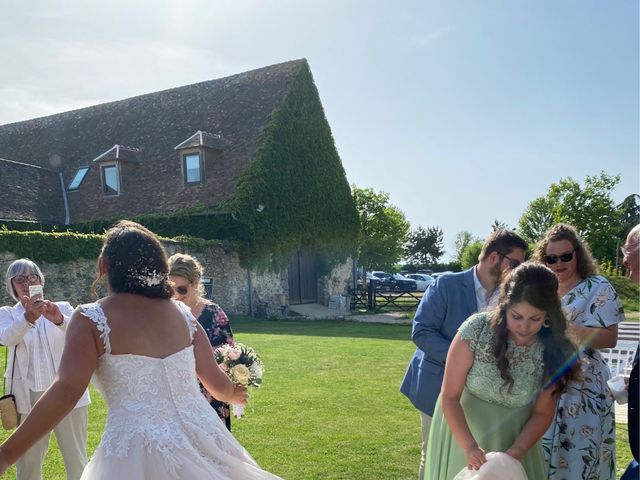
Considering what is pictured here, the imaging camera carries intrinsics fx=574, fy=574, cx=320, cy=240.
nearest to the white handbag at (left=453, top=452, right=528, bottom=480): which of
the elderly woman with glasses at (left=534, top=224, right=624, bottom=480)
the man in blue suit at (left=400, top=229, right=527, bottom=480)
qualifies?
the elderly woman with glasses at (left=534, top=224, right=624, bottom=480)

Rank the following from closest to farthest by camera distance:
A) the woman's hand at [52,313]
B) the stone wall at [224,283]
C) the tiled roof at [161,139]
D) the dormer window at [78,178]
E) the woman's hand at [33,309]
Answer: the woman's hand at [33,309], the woman's hand at [52,313], the stone wall at [224,283], the tiled roof at [161,139], the dormer window at [78,178]

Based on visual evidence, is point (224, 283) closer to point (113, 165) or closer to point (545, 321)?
point (113, 165)

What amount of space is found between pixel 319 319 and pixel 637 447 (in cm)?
2046

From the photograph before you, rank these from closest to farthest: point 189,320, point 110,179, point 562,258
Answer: point 189,320, point 562,258, point 110,179

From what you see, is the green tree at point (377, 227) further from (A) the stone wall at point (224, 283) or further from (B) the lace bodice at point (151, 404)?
(B) the lace bodice at point (151, 404)

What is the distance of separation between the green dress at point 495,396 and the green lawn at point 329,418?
2524 millimetres

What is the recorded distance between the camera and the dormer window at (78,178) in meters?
26.4

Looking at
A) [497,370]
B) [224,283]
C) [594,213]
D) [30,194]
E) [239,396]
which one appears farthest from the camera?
[594,213]

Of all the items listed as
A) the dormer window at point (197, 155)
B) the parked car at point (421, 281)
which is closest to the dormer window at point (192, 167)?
the dormer window at point (197, 155)

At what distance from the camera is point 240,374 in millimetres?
3988

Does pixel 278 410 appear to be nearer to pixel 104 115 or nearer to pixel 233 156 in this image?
pixel 233 156

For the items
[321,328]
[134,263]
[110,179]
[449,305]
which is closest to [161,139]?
[110,179]

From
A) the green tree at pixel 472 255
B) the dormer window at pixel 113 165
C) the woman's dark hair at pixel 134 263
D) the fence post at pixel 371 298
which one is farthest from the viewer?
the fence post at pixel 371 298

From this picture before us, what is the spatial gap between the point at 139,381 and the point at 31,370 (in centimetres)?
250
